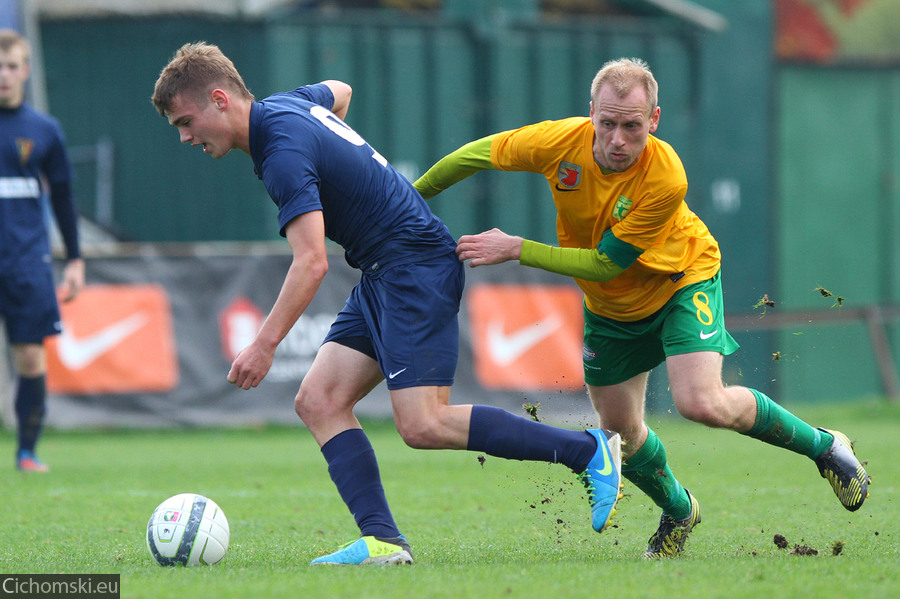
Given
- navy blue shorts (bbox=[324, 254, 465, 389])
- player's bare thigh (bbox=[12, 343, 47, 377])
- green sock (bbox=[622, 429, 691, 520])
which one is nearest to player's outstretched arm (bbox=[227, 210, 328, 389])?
navy blue shorts (bbox=[324, 254, 465, 389])

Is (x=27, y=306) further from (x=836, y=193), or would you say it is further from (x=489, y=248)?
(x=836, y=193)

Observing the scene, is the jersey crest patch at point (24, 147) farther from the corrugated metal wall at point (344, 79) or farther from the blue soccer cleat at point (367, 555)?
the corrugated metal wall at point (344, 79)

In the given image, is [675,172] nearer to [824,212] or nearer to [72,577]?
[72,577]

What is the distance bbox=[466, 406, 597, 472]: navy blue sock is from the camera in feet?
15.5

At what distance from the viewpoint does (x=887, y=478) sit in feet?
25.8

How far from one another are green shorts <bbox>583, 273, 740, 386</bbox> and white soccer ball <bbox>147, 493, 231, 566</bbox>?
185 centimetres

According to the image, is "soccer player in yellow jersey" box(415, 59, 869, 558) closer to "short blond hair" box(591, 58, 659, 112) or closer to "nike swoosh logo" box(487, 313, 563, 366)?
"short blond hair" box(591, 58, 659, 112)

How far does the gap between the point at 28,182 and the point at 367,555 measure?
15.8 ft

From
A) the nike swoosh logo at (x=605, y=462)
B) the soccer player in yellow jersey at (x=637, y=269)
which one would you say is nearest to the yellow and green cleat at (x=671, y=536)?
the soccer player in yellow jersey at (x=637, y=269)

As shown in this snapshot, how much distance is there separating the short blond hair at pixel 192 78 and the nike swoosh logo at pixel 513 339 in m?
8.01

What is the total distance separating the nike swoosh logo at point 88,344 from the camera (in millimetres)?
11469

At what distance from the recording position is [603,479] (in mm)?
4754

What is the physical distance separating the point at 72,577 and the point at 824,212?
17.0 m

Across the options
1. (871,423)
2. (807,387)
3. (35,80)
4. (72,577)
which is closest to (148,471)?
(72,577)
